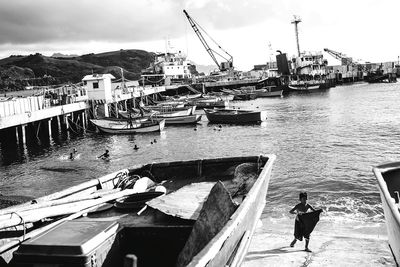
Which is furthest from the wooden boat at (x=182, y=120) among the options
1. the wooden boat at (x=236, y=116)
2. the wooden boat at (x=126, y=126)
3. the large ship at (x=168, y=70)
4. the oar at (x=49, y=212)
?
the large ship at (x=168, y=70)

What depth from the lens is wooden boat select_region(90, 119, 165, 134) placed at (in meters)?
40.4

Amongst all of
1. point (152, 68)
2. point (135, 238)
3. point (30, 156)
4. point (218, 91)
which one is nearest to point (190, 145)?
point (30, 156)

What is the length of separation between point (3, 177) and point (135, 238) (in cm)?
2062

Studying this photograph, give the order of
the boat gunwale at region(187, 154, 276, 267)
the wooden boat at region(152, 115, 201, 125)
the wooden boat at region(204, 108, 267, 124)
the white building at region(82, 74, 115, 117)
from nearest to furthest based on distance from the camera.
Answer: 1. the boat gunwale at region(187, 154, 276, 267)
2. the wooden boat at region(204, 108, 267, 124)
3. the white building at region(82, 74, 115, 117)
4. the wooden boat at region(152, 115, 201, 125)

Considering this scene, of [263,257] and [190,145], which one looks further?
[190,145]

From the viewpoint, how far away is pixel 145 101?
70.2 meters

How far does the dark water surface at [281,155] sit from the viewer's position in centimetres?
1819

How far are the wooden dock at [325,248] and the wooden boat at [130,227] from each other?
1.20 m

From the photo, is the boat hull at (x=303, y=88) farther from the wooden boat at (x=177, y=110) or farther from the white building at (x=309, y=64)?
the wooden boat at (x=177, y=110)

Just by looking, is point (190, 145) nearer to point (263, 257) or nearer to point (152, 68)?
point (263, 257)

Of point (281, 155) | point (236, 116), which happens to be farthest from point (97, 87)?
point (281, 155)

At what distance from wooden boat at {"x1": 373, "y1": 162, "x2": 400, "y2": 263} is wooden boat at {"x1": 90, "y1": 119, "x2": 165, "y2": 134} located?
3105 centimetres

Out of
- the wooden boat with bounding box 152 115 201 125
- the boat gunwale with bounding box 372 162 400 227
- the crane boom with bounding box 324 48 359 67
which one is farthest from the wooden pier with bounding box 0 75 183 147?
the crane boom with bounding box 324 48 359 67

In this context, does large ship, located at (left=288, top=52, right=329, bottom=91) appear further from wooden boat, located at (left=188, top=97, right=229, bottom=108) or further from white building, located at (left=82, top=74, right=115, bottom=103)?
white building, located at (left=82, top=74, right=115, bottom=103)
